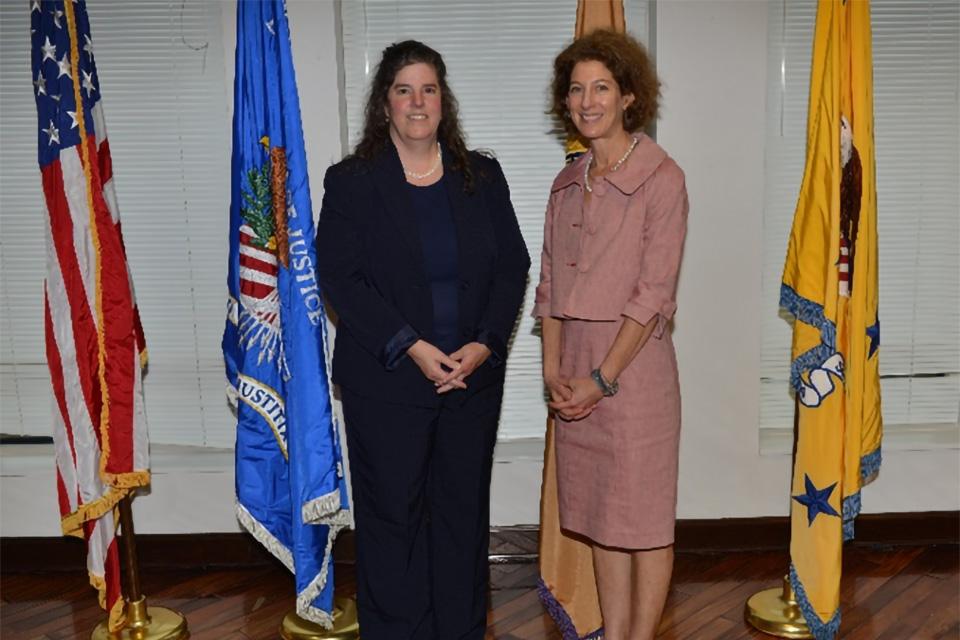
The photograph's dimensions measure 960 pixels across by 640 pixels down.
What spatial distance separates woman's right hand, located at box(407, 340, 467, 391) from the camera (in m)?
2.18

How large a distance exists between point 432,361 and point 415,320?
12cm

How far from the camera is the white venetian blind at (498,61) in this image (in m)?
3.10

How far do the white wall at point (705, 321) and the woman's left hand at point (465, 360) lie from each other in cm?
106

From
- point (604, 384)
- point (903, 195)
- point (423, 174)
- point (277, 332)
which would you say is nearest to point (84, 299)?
point (277, 332)

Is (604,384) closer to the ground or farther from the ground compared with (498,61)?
closer to the ground

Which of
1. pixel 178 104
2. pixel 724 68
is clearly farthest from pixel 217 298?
pixel 724 68

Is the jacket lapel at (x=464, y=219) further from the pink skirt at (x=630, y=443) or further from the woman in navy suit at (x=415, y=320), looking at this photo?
the pink skirt at (x=630, y=443)

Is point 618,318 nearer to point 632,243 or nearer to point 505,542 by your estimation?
point 632,243

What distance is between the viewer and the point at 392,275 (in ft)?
7.30

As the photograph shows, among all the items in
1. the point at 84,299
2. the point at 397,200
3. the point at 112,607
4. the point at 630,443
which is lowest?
the point at 112,607

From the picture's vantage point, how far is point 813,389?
2539 mm

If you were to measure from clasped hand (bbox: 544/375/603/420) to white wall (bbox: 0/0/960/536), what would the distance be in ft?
3.36

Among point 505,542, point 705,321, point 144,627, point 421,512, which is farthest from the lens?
point 505,542

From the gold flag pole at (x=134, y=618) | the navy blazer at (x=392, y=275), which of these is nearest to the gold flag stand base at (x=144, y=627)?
the gold flag pole at (x=134, y=618)
